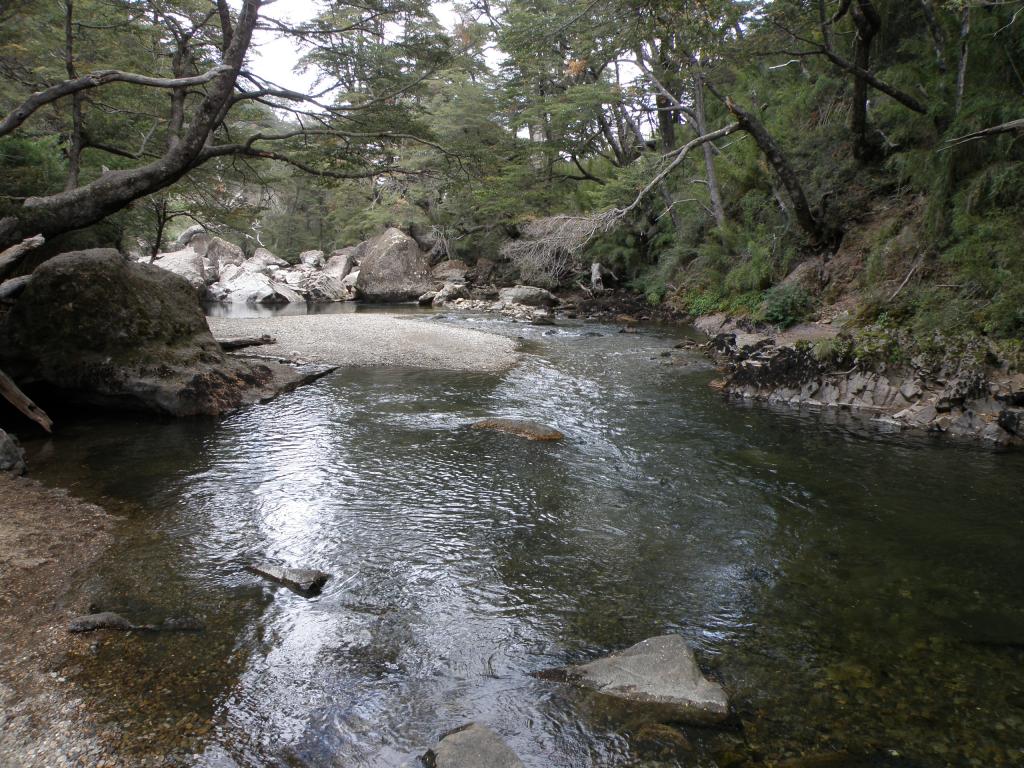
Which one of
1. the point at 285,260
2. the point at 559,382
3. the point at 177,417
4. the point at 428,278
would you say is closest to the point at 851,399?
the point at 559,382

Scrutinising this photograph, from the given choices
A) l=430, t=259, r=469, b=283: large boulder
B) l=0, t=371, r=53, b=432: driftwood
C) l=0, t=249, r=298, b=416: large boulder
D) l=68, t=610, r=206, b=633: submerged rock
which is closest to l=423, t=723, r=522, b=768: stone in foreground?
l=68, t=610, r=206, b=633: submerged rock

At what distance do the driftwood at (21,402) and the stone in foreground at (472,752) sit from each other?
6527 millimetres

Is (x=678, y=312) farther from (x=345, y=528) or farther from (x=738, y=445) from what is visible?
(x=345, y=528)

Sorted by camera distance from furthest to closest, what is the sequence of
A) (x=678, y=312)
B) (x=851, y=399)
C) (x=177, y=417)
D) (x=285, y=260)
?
(x=285, y=260) → (x=678, y=312) → (x=851, y=399) → (x=177, y=417)

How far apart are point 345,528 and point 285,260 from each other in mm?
34319

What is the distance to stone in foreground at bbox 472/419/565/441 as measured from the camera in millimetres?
7426

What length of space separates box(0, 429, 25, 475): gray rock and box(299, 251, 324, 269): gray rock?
95.3 ft

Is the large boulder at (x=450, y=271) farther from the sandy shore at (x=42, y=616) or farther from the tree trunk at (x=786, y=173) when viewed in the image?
the sandy shore at (x=42, y=616)

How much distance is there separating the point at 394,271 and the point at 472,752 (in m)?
27.0

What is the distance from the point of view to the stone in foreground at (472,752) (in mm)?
2582

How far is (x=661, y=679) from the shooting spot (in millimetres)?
3070

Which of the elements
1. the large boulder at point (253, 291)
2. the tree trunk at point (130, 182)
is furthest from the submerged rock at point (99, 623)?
the large boulder at point (253, 291)

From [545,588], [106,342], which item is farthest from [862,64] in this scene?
[106,342]

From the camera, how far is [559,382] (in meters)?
10.6
